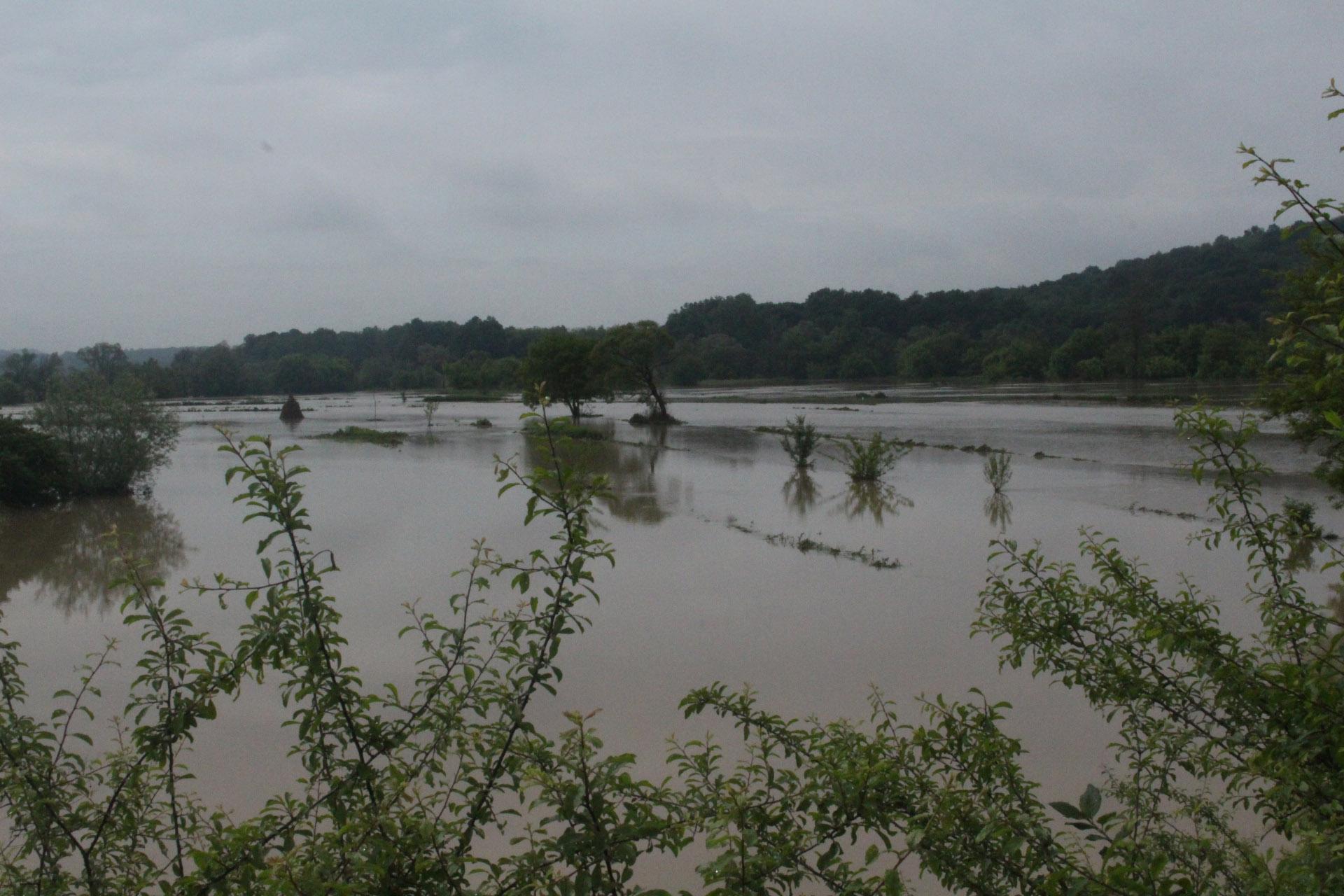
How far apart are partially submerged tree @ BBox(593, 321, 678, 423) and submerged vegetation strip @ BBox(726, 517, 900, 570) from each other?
85.9 ft

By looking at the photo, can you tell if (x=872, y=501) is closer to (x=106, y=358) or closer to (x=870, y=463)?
(x=870, y=463)

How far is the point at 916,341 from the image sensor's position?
106 meters

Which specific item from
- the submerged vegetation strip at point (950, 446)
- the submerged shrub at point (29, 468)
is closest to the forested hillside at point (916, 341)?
the submerged vegetation strip at point (950, 446)

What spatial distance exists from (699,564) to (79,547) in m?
10.3

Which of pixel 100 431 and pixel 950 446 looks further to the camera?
pixel 950 446

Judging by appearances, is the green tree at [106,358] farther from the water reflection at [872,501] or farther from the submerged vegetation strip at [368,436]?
the water reflection at [872,501]

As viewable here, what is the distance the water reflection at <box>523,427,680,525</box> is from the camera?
17.2 meters

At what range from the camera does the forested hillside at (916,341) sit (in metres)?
78.6

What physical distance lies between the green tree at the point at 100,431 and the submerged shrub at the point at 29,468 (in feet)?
1.55

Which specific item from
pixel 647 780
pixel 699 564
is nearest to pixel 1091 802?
pixel 647 780

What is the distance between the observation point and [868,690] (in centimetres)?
770

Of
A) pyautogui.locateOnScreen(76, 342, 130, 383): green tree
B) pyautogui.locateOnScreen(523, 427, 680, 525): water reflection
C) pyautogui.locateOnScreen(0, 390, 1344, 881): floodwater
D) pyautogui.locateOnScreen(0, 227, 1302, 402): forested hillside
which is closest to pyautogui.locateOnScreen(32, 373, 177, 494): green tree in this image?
pyautogui.locateOnScreen(0, 390, 1344, 881): floodwater

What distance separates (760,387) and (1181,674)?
290ft

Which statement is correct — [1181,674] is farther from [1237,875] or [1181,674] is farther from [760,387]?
[760,387]
